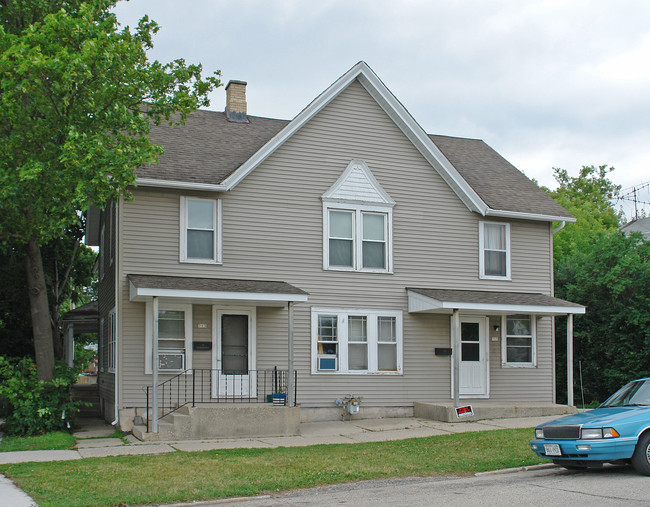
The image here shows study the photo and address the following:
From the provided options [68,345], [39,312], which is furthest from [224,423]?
[68,345]

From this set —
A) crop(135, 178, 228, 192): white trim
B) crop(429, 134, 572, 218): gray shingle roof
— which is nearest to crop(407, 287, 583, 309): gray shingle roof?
crop(429, 134, 572, 218): gray shingle roof

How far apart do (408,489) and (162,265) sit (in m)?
9.01

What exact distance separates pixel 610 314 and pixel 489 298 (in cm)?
612

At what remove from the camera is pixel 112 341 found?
60.0 feet

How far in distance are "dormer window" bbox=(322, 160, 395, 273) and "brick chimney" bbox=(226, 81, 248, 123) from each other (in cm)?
454

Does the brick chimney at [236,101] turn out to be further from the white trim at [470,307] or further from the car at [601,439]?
the car at [601,439]

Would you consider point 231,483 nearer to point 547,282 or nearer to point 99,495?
point 99,495

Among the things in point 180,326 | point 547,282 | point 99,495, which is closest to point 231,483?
point 99,495

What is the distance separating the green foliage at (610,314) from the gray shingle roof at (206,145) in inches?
428

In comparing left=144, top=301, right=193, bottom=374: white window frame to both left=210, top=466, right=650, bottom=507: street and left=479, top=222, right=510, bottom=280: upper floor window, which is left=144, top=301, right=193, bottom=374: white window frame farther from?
left=479, top=222, right=510, bottom=280: upper floor window

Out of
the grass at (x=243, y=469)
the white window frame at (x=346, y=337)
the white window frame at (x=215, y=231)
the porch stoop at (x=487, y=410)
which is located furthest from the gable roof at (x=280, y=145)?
the grass at (x=243, y=469)

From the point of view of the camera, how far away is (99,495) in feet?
31.3

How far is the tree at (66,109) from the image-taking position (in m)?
13.9

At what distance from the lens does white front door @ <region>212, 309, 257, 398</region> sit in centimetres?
1728
